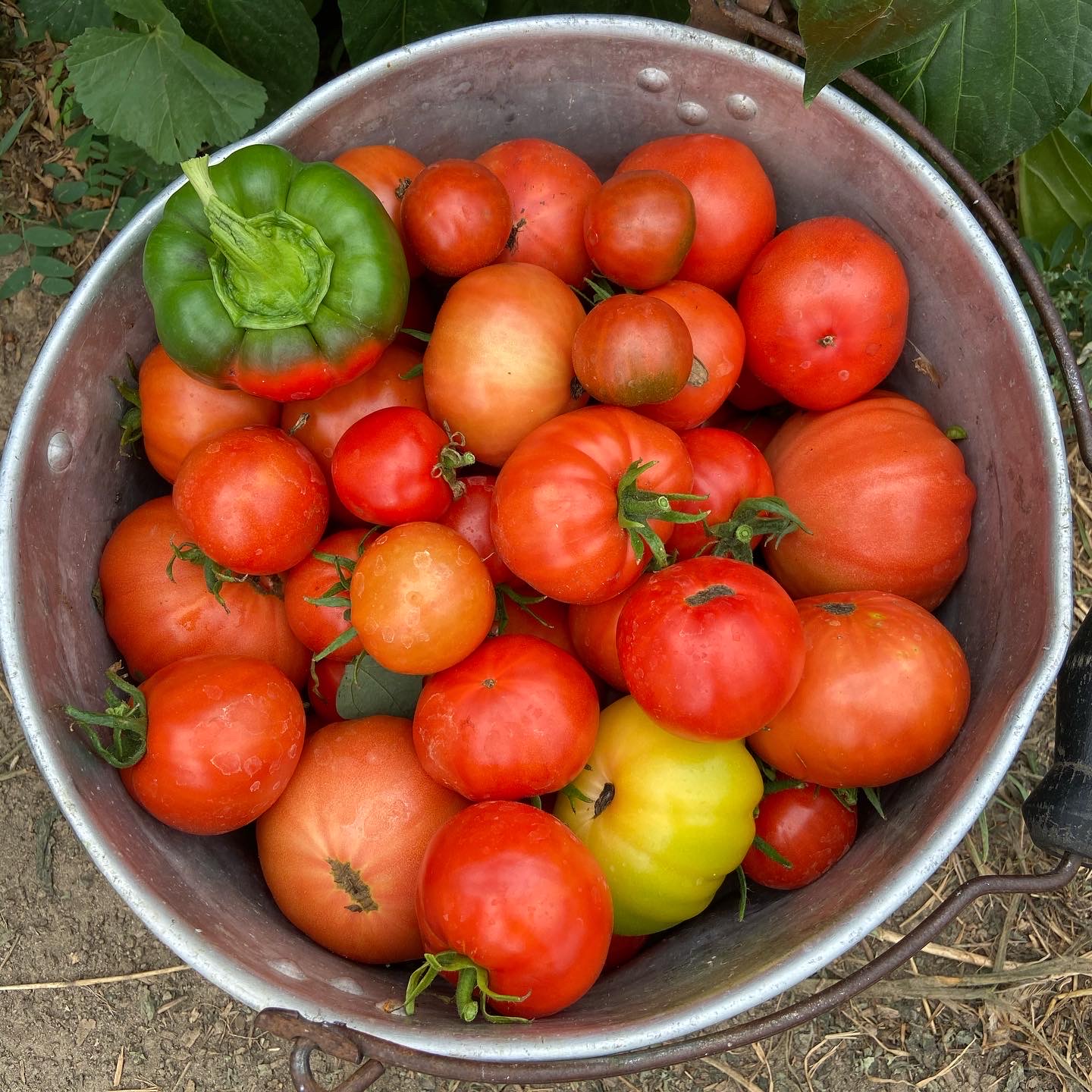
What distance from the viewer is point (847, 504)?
4.39 ft

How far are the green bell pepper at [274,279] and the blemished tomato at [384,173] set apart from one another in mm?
121

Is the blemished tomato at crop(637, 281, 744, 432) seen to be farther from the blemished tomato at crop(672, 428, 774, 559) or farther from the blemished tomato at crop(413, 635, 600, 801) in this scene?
the blemished tomato at crop(413, 635, 600, 801)

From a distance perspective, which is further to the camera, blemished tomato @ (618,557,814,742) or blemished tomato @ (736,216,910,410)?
blemished tomato @ (736,216,910,410)

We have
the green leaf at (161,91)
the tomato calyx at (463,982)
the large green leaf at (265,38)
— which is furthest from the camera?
the large green leaf at (265,38)

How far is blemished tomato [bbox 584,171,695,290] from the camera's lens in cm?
124

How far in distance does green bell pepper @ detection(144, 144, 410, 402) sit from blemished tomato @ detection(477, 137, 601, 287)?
0.72ft

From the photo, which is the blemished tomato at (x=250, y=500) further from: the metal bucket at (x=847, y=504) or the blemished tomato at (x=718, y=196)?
the blemished tomato at (x=718, y=196)

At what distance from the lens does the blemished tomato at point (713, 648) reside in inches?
43.4

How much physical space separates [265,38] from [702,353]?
2.92ft

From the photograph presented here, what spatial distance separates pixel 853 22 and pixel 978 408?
585mm

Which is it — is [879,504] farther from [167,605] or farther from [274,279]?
[167,605]

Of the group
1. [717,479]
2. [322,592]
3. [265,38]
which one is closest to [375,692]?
[322,592]

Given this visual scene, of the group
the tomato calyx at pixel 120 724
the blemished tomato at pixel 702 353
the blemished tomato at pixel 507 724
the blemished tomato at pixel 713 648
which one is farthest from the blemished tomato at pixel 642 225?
the tomato calyx at pixel 120 724

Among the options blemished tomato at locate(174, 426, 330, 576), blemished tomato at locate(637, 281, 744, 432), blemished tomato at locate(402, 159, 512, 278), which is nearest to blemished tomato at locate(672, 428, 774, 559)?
blemished tomato at locate(637, 281, 744, 432)
